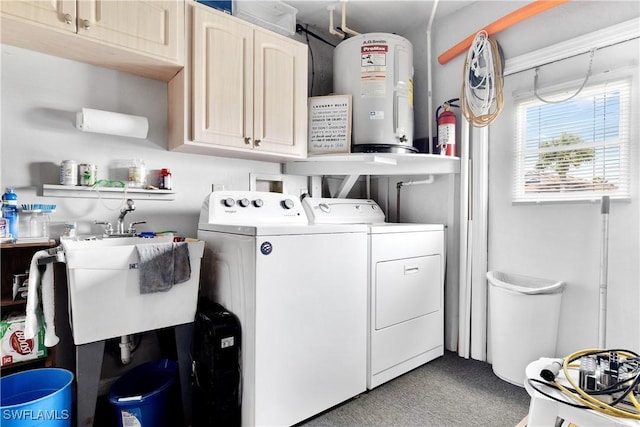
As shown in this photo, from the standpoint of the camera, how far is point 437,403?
6.07ft

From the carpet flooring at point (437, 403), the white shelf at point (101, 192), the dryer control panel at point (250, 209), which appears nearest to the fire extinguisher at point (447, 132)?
the dryer control panel at point (250, 209)

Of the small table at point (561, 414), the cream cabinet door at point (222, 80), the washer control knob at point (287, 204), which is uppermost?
the cream cabinet door at point (222, 80)

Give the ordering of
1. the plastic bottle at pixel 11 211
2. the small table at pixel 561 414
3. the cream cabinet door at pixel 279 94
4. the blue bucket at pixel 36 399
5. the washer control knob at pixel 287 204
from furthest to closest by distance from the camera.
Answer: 1. the washer control knob at pixel 287 204
2. the cream cabinet door at pixel 279 94
3. the plastic bottle at pixel 11 211
4. the blue bucket at pixel 36 399
5. the small table at pixel 561 414

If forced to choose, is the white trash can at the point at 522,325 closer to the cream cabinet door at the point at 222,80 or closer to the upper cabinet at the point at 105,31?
the cream cabinet door at the point at 222,80

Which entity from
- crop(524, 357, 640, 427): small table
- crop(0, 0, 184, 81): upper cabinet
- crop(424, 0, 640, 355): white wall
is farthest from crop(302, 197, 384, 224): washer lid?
crop(524, 357, 640, 427): small table

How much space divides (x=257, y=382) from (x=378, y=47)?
7.22 feet

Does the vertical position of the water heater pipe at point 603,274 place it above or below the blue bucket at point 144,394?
above

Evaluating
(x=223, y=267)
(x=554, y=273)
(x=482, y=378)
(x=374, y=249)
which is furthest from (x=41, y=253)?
(x=554, y=273)

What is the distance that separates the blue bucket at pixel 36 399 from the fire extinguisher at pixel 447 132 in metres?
2.49

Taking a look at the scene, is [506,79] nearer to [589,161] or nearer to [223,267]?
[589,161]

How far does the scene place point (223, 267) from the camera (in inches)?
68.7

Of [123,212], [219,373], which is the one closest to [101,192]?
[123,212]

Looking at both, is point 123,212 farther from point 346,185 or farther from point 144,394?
point 346,185

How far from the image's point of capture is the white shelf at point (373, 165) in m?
2.36
